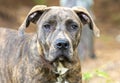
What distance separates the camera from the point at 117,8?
65.3 feet

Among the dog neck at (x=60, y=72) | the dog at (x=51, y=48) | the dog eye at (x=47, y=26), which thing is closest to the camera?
the dog at (x=51, y=48)

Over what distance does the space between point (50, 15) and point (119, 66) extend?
20.4 feet

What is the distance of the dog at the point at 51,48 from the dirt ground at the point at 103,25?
5954 millimetres

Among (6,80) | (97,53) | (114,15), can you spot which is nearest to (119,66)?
(97,53)

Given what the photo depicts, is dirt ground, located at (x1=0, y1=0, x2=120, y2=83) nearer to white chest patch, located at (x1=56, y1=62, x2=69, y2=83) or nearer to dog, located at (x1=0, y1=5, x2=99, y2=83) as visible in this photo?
dog, located at (x1=0, y1=5, x2=99, y2=83)

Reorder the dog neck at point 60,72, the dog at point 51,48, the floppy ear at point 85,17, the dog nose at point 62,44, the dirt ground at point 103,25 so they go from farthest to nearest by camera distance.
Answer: the dirt ground at point 103,25
the floppy ear at point 85,17
the dog neck at point 60,72
the dog at point 51,48
the dog nose at point 62,44

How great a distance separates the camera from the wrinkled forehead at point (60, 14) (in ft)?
22.8

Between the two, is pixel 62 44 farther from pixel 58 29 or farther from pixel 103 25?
pixel 103 25

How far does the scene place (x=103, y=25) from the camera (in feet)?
63.6

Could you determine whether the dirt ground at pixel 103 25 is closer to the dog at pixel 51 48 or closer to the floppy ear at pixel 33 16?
the dog at pixel 51 48

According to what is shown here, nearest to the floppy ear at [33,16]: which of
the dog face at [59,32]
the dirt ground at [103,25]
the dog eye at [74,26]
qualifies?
the dog face at [59,32]

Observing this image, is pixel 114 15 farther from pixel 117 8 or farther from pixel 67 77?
pixel 67 77

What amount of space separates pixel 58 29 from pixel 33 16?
1.67ft

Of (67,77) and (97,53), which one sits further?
(97,53)
